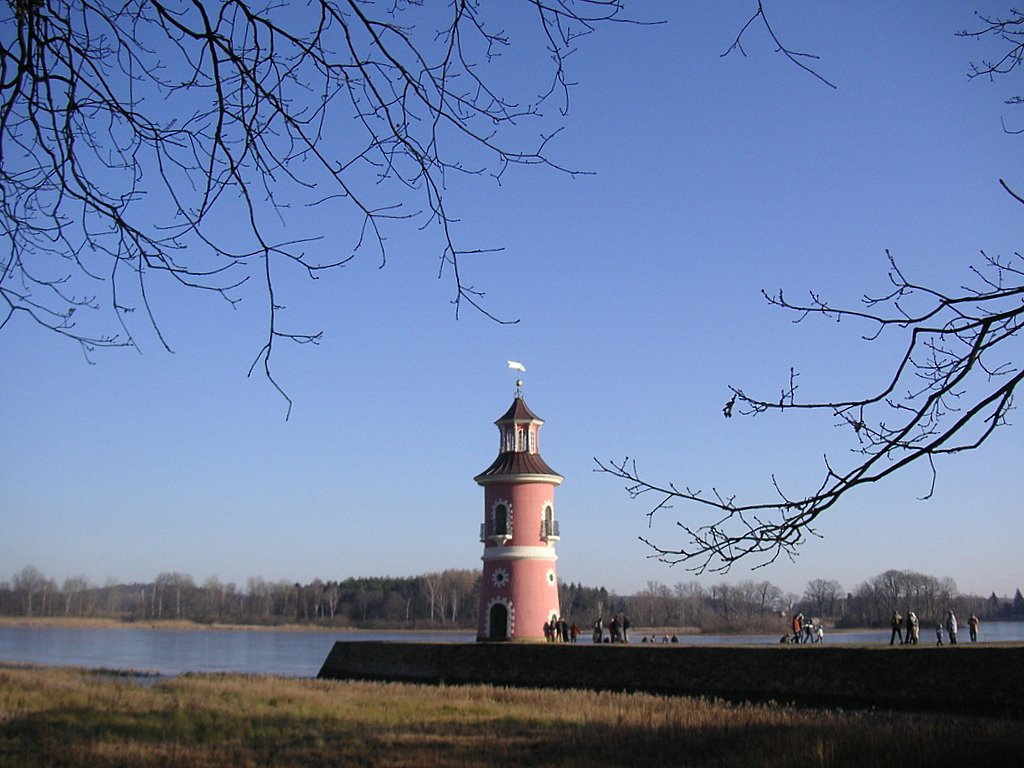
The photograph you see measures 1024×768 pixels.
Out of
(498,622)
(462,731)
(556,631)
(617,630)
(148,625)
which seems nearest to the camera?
(462,731)

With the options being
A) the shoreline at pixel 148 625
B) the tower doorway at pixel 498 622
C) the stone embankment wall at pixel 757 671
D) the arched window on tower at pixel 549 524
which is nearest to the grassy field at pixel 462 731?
the stone embankment wall at pixel 757 671

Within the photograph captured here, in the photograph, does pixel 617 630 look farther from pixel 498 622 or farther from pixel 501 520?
pixel 501 520

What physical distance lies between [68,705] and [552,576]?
14.8 m

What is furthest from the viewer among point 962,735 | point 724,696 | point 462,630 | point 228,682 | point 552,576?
point 462,630

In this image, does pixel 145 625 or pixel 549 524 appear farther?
pixel 145 625

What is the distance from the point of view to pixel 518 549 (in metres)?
30.0

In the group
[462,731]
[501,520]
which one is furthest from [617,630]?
[462,731]

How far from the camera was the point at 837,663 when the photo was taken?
19.3 metres

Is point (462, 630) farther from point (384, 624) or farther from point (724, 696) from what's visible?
point (724, 696)

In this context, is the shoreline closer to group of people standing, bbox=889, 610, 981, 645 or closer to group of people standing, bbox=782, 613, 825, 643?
group of people standing, bbox=782, 613, 825, 643

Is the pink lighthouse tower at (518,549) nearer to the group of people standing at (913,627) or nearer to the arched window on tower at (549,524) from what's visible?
the arched window on tower at (549,524)

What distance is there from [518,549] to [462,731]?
45.9ft

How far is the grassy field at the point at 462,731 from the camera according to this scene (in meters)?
12.0

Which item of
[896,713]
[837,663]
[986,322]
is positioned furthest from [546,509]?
[986,322]
